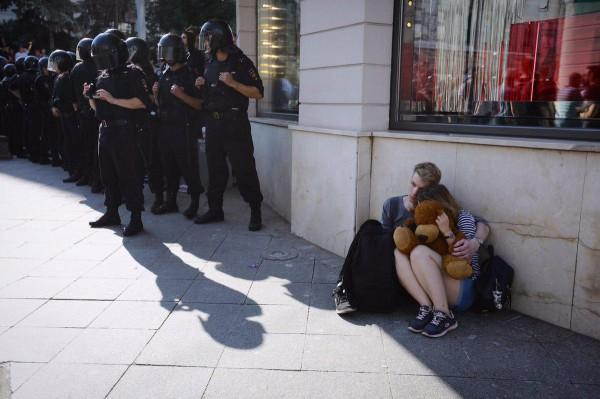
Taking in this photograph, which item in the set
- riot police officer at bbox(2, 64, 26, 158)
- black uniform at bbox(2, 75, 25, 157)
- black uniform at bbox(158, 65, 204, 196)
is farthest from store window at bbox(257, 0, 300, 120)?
black uniform at bbox(2, 75, 25, 157)

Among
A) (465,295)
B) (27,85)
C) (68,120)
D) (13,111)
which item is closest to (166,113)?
(68,120)

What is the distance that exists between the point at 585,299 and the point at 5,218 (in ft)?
21.5

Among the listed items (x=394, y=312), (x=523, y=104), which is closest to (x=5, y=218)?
(x=394, y=312)

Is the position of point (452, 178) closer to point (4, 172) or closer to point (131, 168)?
point (131, 168)

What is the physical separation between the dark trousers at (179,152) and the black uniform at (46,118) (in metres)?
4.51

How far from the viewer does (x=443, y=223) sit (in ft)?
11.8

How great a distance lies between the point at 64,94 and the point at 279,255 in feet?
17.2

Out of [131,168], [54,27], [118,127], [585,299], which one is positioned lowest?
[585,299]

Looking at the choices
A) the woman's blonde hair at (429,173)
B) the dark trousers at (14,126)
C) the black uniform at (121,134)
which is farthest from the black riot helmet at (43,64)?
the woman's blonde hair at (429,173)

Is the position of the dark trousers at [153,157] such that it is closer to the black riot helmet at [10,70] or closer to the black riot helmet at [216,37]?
the black riot helmet at [216,37]

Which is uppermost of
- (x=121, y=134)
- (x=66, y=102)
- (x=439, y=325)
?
(x=66, y=102)

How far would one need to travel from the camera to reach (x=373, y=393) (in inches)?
112

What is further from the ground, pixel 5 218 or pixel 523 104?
pixel 523 104

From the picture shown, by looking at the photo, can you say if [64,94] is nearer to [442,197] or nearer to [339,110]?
[339,110]
